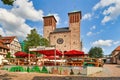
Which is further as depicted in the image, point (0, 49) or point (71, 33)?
point (71, 33)

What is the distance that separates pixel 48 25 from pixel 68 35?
12.4 m

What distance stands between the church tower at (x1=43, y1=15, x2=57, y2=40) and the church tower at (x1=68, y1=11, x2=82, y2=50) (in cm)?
896

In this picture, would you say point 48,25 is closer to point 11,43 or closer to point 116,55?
point 11,43

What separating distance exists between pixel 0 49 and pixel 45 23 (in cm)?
3283

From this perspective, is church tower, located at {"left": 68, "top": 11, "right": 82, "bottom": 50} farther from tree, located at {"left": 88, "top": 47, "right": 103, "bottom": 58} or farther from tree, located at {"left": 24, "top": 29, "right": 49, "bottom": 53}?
tree, located at {"left": 24, "top": 29, "right": 49, "bottom": 53}

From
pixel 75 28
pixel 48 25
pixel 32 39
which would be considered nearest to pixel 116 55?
pixel 75 28

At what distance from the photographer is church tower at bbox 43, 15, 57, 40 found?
265ft

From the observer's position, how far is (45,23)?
277ft

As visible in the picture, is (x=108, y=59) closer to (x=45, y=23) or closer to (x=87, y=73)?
(x=45, y=23)

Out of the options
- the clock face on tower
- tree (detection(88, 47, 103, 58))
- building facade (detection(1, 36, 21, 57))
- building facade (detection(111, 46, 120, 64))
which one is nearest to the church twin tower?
the clock face on tower

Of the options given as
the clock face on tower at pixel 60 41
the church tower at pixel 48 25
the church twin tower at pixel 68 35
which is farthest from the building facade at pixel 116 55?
the church tower at pixel 48 25

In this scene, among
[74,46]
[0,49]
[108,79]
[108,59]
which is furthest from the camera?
[108,59]

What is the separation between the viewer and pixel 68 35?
75562 millimetres

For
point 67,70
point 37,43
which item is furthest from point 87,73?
point 37,43
